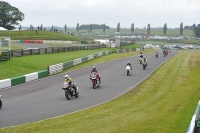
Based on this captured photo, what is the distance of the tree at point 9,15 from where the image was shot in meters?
108

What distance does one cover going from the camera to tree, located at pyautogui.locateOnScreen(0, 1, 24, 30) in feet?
355

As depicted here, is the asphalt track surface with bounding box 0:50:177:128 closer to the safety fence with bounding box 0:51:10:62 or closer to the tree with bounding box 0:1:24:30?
the safety fence with bounding box 0:51:10:62

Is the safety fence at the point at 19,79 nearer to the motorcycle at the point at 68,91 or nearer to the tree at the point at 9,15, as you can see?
the motorcycle at the point at 68,91

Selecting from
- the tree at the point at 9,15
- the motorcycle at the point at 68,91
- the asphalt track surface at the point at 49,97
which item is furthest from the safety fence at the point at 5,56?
the tree at the point at 9,15

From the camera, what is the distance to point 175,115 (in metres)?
15.3

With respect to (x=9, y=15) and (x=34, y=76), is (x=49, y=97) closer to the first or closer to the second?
(x=34, y=76)

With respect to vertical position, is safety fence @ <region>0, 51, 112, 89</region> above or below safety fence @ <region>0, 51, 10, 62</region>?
below

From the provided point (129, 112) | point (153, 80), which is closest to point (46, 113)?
point (129, 112)

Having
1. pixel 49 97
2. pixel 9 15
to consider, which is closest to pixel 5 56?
pixel 49 97

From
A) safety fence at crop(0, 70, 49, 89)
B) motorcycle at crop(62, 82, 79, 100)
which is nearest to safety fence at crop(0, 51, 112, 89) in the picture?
safety fence at crop(0, 70, 49, 89)

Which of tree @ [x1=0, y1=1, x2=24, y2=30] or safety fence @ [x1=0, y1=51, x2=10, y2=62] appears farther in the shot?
tree @ [x1=0, y1=1, x2=24, y2=30]

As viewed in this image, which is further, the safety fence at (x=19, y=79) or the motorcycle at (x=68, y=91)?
the safety fence at (x=19, y=79)

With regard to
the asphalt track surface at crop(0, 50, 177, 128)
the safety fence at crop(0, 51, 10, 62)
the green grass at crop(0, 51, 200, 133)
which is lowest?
the asphalt track surface at crop(0, 50, 177, 128)

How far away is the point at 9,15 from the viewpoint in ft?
358
